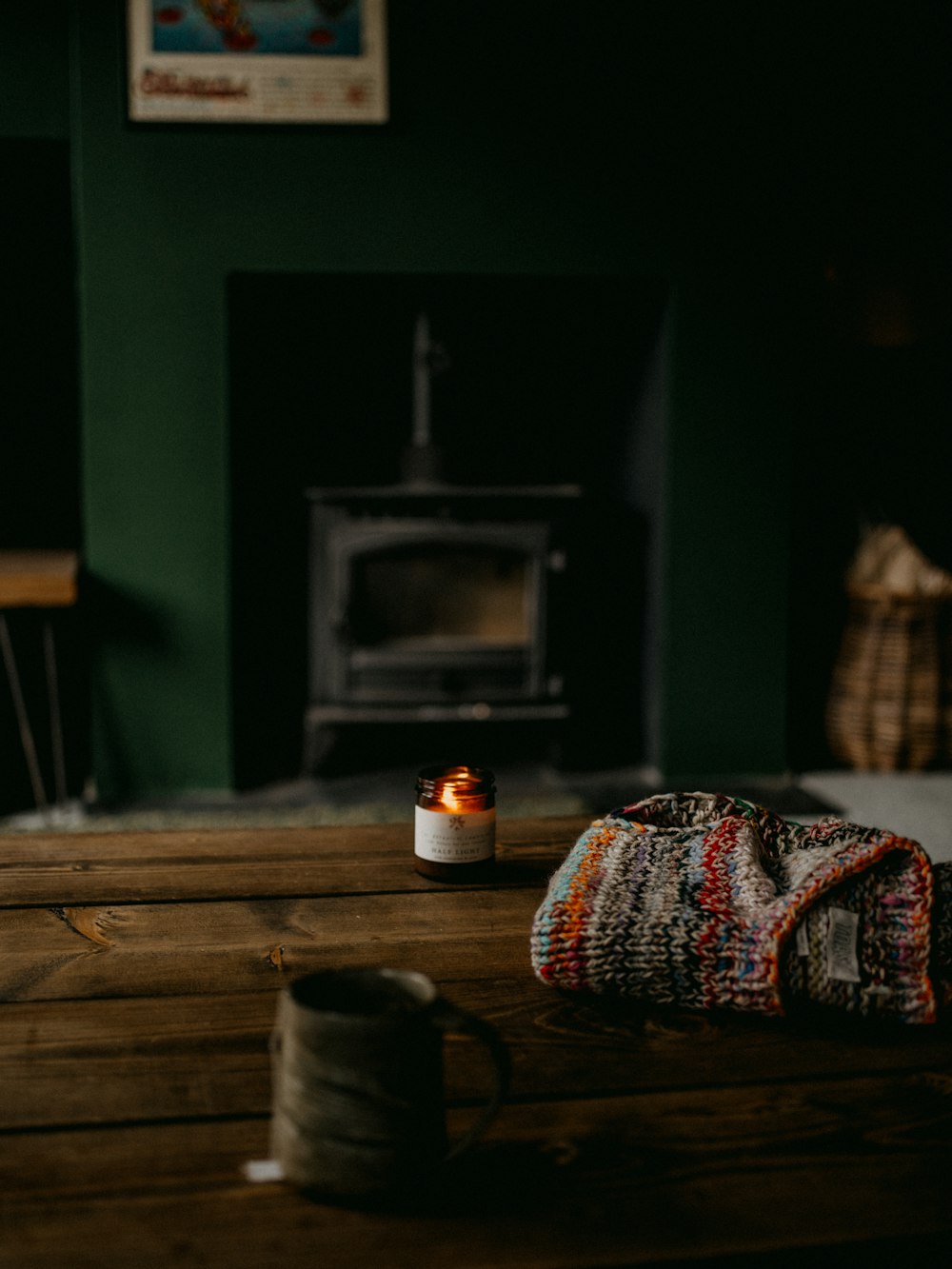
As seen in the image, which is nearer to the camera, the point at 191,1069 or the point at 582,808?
the point at 191,1069

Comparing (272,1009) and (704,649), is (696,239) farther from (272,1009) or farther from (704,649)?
(272,1009)

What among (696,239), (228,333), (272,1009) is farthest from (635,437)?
(272,1009)

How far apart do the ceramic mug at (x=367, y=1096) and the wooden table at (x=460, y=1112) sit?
22 millimetres

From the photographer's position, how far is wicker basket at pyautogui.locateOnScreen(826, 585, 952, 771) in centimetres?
302

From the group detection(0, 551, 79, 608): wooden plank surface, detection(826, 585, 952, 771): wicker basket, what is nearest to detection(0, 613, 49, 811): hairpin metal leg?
detection(0, 551, 79, 608): wooden plank surface

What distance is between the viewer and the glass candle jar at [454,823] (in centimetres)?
112

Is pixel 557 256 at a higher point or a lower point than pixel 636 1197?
higher

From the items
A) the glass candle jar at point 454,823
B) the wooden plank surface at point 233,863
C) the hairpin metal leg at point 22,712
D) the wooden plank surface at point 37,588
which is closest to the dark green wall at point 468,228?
the hairpin metal leg at point 22,712

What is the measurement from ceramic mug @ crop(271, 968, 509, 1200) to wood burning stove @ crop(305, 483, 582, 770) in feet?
7.46

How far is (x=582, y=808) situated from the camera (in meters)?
2.79

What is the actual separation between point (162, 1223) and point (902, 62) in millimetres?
3090

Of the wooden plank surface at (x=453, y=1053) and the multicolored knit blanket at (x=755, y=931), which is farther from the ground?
the multicolored knit blanket at (x=755, y=931)

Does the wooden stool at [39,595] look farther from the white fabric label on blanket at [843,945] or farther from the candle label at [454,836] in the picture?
the white fabric label on blanket at [843,945]

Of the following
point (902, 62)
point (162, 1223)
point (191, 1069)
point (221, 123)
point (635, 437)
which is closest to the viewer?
point (162, 1223)
